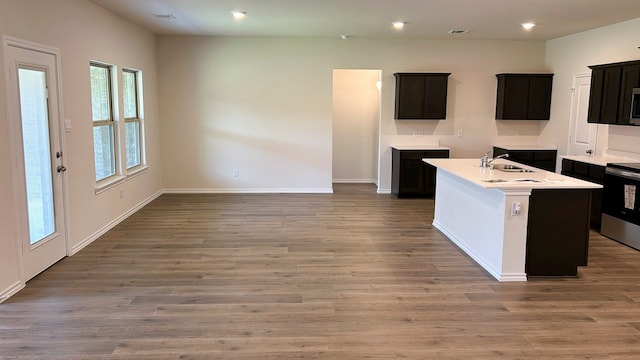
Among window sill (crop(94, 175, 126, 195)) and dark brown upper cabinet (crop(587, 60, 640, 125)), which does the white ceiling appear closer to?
dark brown upper cabinet (crop(587, 60, 640, 125))

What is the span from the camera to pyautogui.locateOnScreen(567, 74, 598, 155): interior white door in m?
7.00

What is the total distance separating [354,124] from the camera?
31.1ft

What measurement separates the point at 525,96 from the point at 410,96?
1.95 metres

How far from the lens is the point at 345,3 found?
5.30 metres

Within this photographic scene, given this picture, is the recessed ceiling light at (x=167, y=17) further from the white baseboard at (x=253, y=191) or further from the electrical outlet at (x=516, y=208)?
the electrical outlet at (x=516, y=208)

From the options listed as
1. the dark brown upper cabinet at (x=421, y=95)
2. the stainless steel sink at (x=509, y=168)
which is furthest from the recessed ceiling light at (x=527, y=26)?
the stainless steel sink at (x=509, y=168)

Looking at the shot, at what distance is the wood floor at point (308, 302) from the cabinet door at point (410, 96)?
2.94 metres

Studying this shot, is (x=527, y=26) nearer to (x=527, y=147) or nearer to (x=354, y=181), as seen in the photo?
(x=527, y=147)

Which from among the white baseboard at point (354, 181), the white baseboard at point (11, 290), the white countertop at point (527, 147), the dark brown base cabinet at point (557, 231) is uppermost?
the white countertop at point (527, 147)

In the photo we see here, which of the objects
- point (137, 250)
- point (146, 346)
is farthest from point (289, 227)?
point (146, 346)

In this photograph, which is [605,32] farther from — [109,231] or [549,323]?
[109,231]

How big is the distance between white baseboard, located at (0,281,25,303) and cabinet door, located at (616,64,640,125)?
6.59m

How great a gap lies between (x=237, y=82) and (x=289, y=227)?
331 cm

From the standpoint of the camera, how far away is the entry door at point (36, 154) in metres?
3.95
